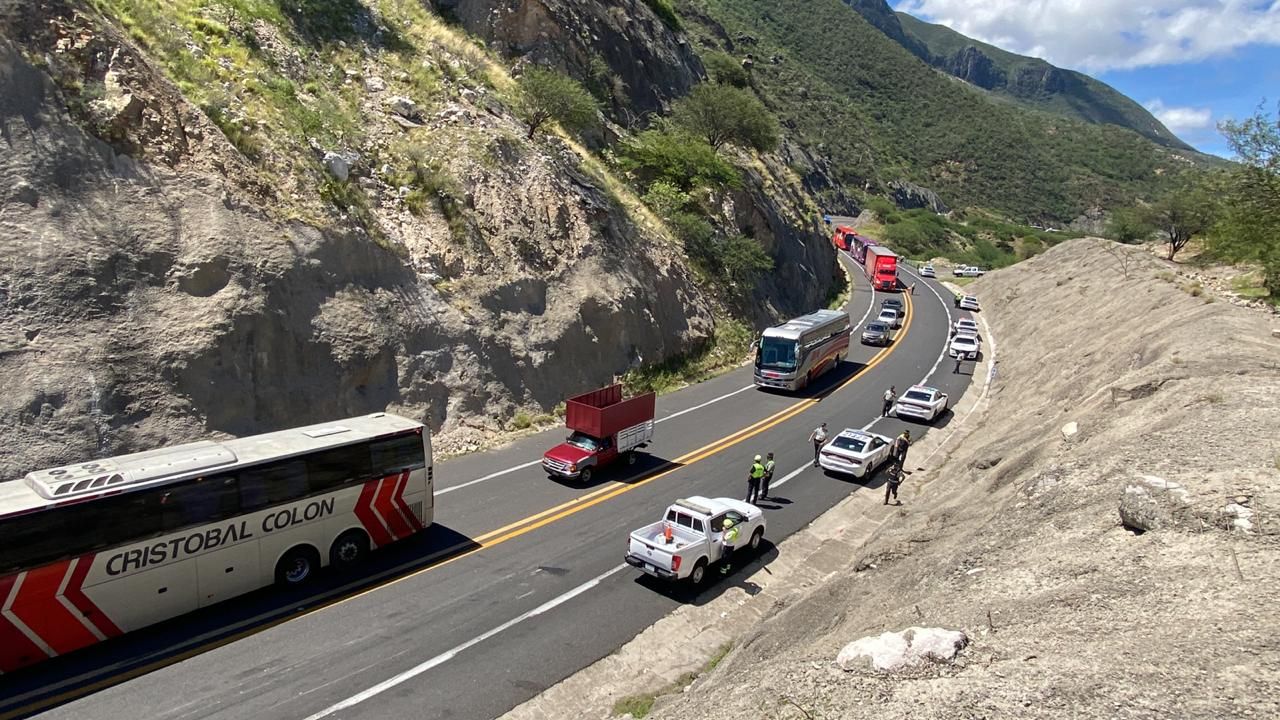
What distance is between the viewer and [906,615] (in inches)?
392

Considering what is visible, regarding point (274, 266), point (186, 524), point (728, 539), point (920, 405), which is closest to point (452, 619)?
point (186, 524)

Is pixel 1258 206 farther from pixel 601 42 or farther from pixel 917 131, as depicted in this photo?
pixel 917 131

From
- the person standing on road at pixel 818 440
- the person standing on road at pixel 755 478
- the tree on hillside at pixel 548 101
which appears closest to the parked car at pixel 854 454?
the person standing on road at pixel 818 440

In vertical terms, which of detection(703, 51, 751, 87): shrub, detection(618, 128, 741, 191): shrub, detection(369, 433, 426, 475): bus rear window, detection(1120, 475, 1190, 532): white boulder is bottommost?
detection(369, 433, 426, 475): bus rear window

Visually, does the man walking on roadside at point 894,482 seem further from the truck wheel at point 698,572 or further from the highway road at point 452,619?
the truck wheel at point 698,572

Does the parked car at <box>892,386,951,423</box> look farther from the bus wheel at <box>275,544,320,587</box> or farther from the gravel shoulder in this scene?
the bus wheel at <box>275,544,320,587</box>

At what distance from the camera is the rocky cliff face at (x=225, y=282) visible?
53.4 ft

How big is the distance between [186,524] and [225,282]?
960 centimetres

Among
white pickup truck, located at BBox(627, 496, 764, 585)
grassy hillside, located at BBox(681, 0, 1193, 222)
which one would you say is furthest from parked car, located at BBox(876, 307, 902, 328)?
grassy hillside, located at BBox(681, 0, 1193, 222)

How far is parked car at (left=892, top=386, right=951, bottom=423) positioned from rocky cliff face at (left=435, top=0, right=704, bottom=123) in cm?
2807

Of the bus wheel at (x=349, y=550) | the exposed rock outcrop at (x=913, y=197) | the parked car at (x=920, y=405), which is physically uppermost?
the exposed rock outcrop at (x=913, y=197)

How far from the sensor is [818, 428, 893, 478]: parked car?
21.8 m

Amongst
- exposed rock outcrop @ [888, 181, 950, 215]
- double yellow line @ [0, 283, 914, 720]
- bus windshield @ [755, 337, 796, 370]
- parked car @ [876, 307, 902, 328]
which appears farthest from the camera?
exposed rock outcrop @ [888, 181, 950, 215]

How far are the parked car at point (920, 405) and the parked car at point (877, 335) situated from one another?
15.2 meters
